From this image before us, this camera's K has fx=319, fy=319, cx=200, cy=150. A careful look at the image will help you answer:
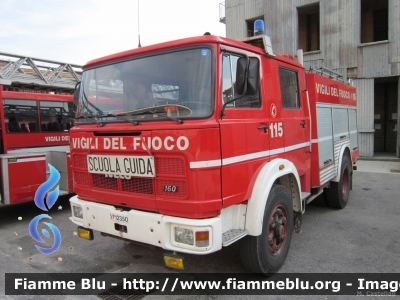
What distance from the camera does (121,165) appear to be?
323 cm

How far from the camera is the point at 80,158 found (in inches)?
147

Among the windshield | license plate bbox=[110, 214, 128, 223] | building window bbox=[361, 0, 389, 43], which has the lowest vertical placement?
license plate bbox=[110, 214, 128, 223]

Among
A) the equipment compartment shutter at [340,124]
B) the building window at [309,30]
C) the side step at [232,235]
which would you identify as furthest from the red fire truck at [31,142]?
the building window at [309,30]

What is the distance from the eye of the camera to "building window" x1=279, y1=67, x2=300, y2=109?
13.5 ft

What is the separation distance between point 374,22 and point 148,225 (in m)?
15.4

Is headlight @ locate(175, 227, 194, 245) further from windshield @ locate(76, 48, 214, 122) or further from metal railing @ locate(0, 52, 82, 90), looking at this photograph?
metal railing @ locate(0, 52, 82, 90)

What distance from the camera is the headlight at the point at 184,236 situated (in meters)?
2.80

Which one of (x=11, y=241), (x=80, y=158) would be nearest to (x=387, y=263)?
(x=80, y=158)

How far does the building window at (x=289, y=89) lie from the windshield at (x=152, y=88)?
5.00 ft

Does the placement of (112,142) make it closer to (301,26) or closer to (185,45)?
(185,45)

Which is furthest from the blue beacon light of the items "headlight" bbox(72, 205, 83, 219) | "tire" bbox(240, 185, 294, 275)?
"headlight" bbox(72, 205, 83, 219)

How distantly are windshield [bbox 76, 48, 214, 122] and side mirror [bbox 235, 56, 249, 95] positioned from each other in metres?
0.28

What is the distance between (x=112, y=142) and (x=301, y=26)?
50.1ft

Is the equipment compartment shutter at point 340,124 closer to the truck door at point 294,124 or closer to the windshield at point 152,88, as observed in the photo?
the truck door at point 294,124
